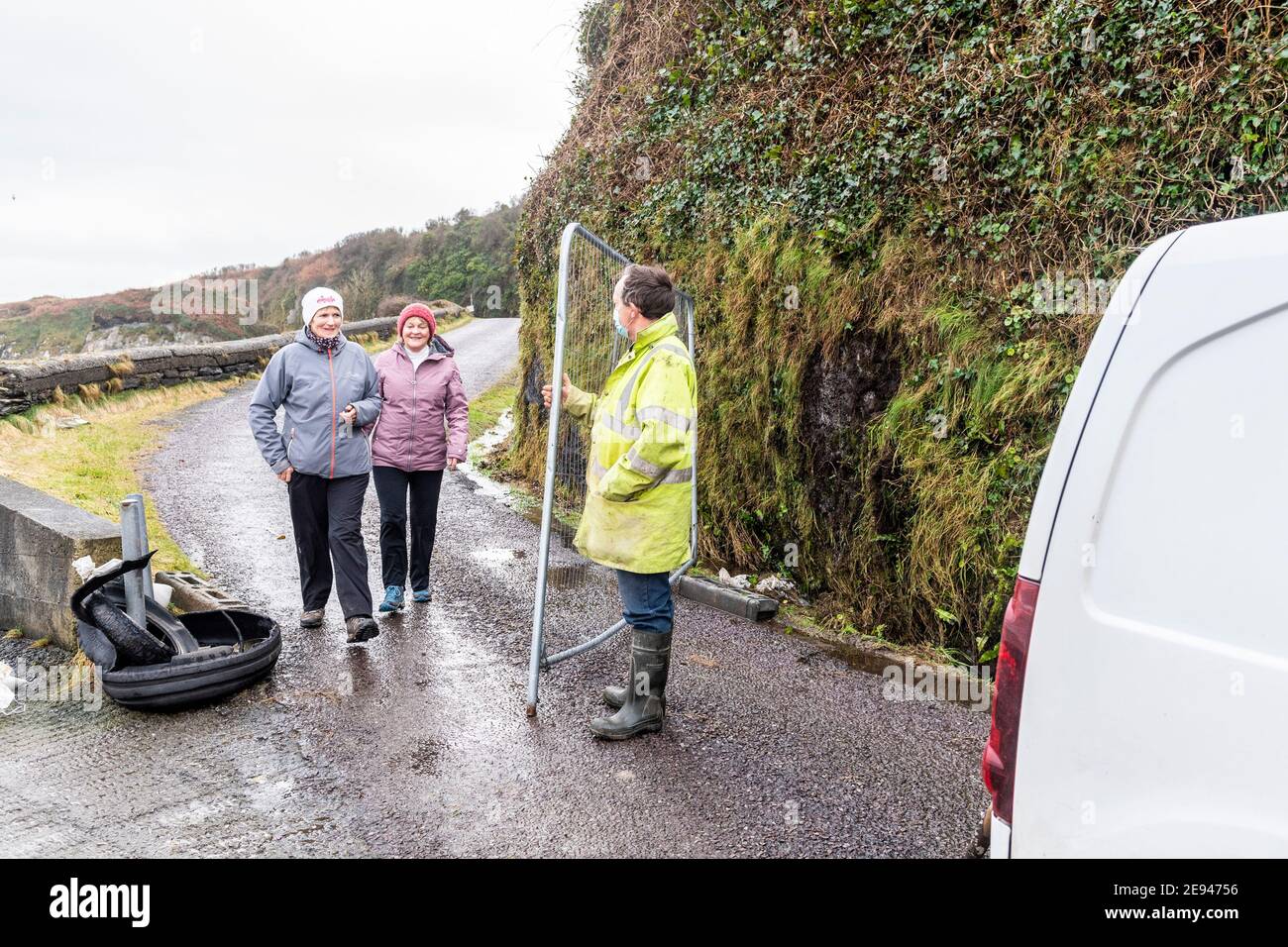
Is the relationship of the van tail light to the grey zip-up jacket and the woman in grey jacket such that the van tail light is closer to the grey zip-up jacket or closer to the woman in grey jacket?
the woman in grey jacket

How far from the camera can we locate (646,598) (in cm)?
437

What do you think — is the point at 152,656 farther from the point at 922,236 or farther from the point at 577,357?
the point at 922,236

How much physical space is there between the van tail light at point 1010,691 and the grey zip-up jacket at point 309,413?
4505 mm

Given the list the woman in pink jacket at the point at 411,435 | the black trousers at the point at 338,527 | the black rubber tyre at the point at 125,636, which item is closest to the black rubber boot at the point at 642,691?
the black trousers at the point at 338,527

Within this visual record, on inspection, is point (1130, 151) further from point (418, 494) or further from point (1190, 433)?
point (418, 494)

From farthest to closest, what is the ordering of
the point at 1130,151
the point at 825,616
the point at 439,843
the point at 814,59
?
1. the point at 814,59
2. the point at 825,616
3. the point at 1130,151
4. the point at 439,843

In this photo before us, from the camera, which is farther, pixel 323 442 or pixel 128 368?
pixel 128 368

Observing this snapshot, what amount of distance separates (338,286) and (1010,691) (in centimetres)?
4596

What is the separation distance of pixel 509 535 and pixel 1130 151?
223 inches

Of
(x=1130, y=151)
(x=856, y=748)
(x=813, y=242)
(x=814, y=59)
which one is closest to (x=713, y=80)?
(x=814, y=59)

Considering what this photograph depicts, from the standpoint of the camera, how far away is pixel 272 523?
8469 millimetres

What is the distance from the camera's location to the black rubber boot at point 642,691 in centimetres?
440

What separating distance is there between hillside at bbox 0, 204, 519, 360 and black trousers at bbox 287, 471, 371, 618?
103 feet

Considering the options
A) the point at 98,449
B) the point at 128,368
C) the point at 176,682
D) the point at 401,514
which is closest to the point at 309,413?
the point at 401,514
